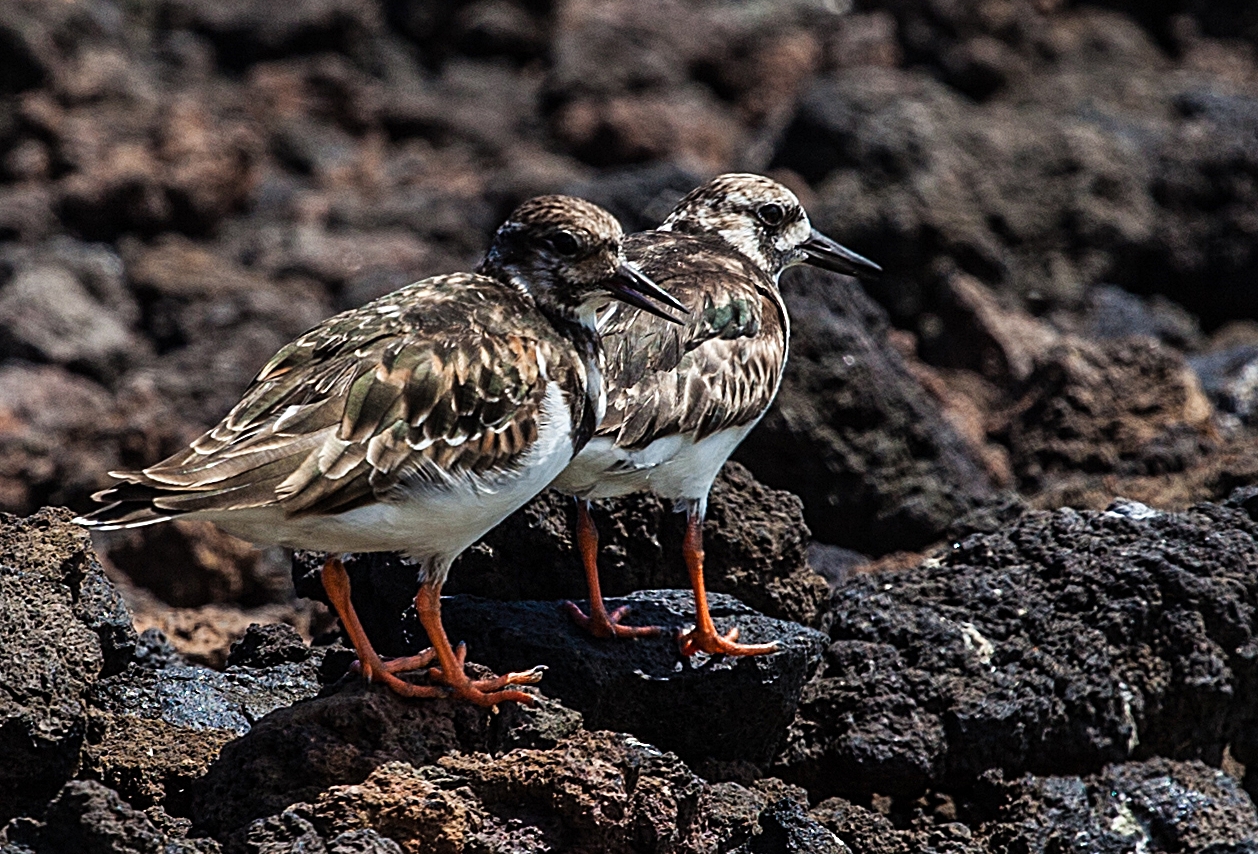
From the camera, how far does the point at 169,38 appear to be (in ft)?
87.5

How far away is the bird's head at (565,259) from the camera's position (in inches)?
272

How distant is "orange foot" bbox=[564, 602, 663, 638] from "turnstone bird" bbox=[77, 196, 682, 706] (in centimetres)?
54

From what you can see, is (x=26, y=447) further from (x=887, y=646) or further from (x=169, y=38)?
(x=169, y=38)

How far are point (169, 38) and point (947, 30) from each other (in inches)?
457

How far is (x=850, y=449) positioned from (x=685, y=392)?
371 centimetres

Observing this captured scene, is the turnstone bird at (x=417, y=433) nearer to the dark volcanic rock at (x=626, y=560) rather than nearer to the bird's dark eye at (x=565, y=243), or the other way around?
the bird's dark eye at (x=565, y=243)

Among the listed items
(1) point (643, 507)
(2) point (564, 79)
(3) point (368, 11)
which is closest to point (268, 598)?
(1) point (643, 507)

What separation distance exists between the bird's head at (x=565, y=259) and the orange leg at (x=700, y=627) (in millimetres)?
1007

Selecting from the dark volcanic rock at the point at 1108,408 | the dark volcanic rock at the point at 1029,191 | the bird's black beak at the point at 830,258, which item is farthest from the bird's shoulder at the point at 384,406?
the dark volcanic rock at the point at 1029,191

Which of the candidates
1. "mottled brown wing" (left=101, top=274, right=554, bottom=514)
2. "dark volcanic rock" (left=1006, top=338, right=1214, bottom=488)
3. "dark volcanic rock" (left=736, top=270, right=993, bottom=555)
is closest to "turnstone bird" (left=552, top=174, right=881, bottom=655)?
"mottled brown wing" (left=101, top=274, right=554, bottom=514)

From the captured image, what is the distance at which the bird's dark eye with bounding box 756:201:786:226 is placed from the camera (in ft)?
28.9

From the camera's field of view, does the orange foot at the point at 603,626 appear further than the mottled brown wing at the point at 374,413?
Yes

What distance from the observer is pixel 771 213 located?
8.83m

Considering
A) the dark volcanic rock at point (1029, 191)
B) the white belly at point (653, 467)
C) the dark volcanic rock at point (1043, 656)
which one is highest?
the white belly at point (653, 467)
